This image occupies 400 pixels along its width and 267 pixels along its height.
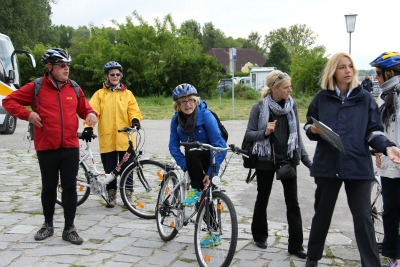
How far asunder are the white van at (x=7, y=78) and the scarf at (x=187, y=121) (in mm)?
11947

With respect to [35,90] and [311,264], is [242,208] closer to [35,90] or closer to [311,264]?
[311,264]

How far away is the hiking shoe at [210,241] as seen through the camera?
4.59 meters

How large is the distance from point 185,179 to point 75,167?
47.0 inches

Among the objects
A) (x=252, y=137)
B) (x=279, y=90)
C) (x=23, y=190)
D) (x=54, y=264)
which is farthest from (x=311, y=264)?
(x=23, y=190)

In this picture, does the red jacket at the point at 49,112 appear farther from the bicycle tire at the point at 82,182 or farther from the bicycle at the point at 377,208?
the bicycle at the point at 377,208

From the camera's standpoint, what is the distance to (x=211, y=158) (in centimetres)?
505

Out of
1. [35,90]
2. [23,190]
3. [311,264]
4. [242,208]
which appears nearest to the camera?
[311,264]

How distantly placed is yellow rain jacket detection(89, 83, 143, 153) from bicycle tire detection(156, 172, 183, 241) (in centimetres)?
149

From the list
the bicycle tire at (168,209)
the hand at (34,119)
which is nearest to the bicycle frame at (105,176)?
the bicycle tire at (168,209)

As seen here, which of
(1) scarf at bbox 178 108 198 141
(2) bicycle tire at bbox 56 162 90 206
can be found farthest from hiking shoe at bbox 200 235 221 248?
(2) bicycle tire at bbox 56 162 90 206

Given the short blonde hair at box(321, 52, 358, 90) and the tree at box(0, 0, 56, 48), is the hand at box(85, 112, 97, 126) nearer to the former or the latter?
the short blonde hair at box(321, 52, 358, 90)

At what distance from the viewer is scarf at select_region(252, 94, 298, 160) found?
502 centimetres

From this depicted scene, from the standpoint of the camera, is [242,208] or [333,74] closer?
[333,74]

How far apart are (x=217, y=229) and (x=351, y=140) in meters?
1.38
